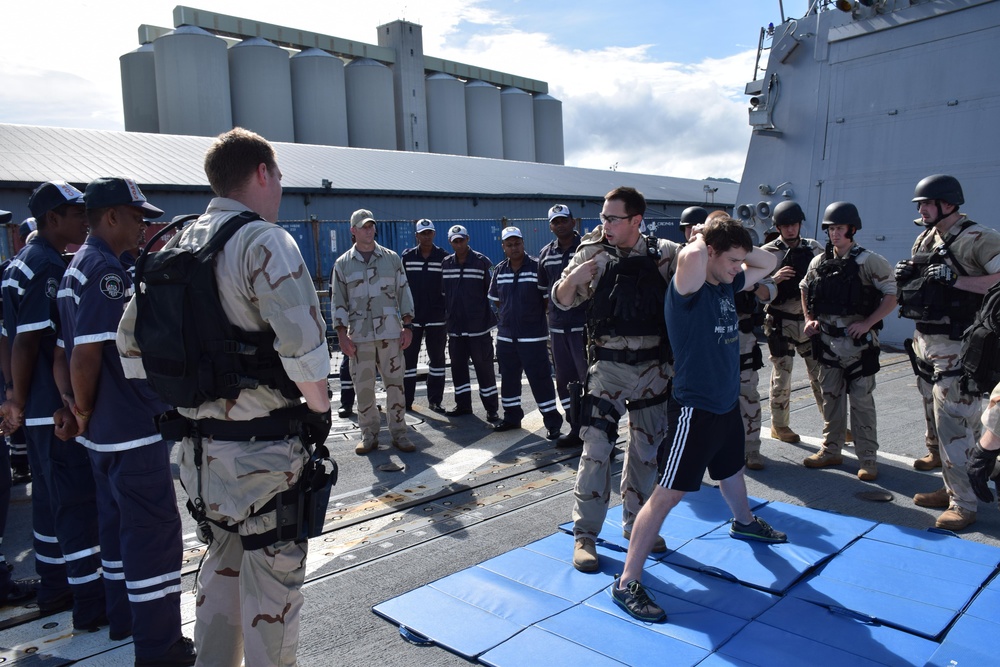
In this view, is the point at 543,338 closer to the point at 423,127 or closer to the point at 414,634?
the point at 414,634

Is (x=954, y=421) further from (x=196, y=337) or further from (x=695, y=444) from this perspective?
(x=196, y=337)

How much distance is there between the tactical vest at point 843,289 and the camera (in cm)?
551

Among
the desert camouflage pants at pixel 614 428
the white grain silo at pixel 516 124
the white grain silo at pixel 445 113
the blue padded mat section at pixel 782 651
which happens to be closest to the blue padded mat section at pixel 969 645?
the blue padded mat section at pixel 782 651

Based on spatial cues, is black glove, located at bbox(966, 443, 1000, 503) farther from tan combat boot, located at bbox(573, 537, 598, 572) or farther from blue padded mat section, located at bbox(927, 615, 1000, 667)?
tan combat boot, located at bbox(573, 537, 598, 572)

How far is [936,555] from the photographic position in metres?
4.07

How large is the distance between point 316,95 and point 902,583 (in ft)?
110

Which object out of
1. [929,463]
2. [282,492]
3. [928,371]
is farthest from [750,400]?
[282,492]

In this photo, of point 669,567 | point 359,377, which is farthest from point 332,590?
point 359,377

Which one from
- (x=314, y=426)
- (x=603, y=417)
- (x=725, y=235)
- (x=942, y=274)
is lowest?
(x=603, y=417)

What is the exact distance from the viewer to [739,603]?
3.62 meters

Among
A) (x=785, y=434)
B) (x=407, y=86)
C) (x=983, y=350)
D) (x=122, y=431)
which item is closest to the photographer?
(x=122, y=431)

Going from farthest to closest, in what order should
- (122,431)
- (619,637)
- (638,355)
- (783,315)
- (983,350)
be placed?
(783,315) → (638,355) → (983,350) → (619,637) → (122,431)

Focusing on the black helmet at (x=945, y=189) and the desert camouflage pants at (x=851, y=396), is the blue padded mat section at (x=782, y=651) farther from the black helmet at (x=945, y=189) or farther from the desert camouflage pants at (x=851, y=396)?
the black helmet at (x=945, y=189)

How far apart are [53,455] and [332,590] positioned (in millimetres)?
1609
